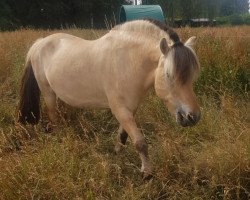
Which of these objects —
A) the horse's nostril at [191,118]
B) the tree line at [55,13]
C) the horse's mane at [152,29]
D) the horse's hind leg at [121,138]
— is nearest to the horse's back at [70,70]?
the horse's hind leg at [121,138]

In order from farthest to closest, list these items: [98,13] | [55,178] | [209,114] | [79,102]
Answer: [98,13], [209,114], [79,102], [55,178]

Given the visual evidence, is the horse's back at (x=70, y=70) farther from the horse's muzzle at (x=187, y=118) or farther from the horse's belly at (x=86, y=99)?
the horse's muzzle at (x=187, y=118)

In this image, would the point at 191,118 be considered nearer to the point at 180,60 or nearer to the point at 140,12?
the point at 180,60

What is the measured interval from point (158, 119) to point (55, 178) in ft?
5.97

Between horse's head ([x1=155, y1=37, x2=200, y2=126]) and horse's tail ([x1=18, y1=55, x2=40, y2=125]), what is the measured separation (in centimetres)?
205

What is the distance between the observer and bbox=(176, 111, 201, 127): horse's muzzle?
117 inches

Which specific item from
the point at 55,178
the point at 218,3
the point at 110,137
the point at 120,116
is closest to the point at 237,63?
the point at 110,137

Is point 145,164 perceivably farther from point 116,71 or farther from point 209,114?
point 209,114

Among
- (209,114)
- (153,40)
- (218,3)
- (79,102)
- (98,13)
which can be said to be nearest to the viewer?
(153,40)

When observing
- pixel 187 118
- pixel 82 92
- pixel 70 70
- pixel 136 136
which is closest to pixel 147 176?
pixel 136 136

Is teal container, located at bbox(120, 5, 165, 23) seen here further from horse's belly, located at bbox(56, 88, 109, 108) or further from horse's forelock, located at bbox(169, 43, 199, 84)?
horse's forelock, located at bbox(169, 43, 199, 84)

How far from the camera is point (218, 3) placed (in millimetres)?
51469

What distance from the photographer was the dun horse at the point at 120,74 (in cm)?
302

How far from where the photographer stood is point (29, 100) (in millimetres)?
4594
